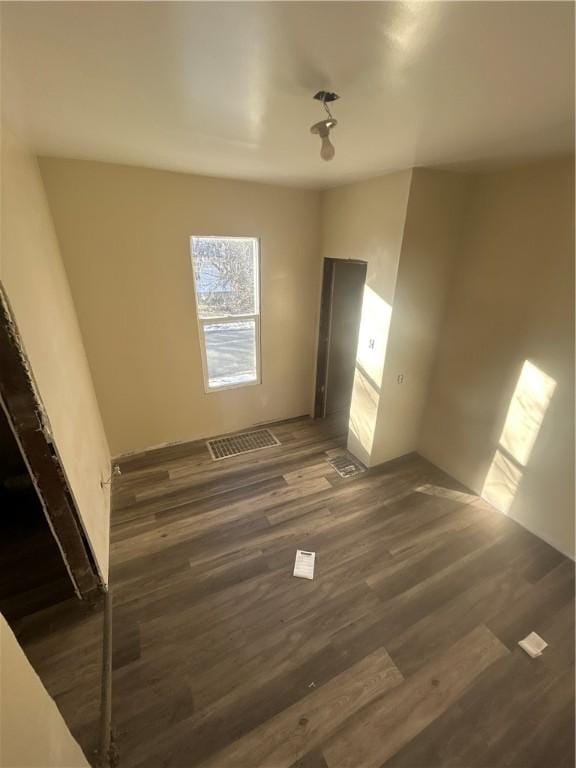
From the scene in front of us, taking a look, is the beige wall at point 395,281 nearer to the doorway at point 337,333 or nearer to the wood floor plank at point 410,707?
the doorway at point 337,333

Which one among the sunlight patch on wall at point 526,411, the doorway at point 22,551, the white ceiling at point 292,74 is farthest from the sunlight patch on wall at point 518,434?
the doorway at point 22,551

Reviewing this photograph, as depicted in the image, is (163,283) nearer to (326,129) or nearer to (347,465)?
(326,129)

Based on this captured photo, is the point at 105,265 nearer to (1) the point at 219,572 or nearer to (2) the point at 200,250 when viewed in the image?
(2) the point at 200,250

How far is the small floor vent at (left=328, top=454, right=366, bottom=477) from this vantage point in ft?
9.62

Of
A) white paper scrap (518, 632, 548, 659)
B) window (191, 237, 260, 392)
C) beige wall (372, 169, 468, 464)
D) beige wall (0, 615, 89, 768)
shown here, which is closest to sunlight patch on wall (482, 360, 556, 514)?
beige wall (372, 169, 468, 464)

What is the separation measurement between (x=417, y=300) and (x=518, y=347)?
794 millimetres

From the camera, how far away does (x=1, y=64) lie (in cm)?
96

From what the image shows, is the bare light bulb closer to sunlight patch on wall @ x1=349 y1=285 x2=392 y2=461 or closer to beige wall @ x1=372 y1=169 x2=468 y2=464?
beige wall @ x1=372 y1=169 x2=468 y2=464

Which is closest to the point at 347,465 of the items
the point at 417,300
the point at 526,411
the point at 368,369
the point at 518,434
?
the point at 368,369

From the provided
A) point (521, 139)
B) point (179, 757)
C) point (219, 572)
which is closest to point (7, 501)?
point (219, 572)

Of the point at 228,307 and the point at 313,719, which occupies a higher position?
the point at 228,307

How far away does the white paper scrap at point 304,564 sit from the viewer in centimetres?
200

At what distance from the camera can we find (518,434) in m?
2.29

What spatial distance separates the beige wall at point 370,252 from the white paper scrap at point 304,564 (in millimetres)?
1148
